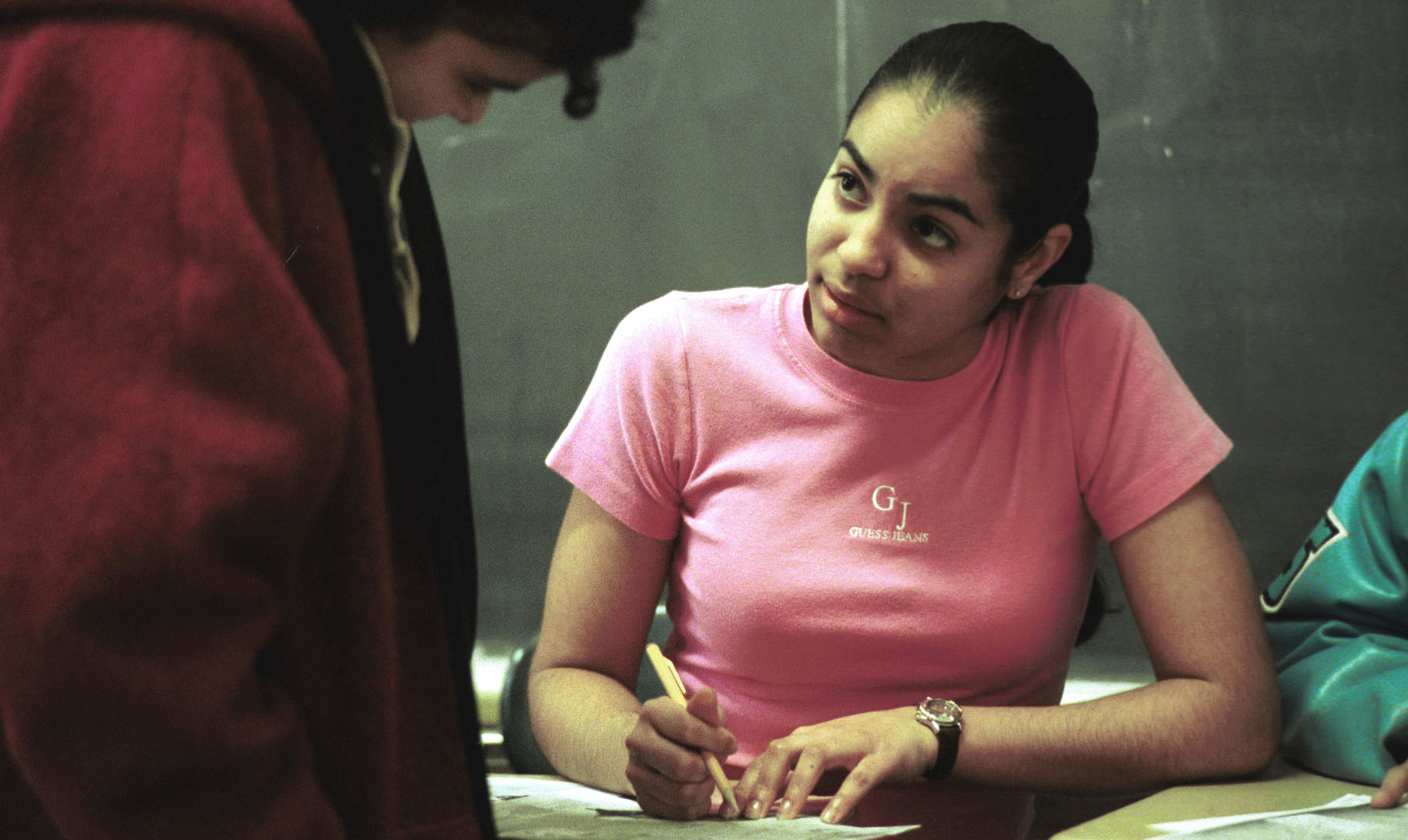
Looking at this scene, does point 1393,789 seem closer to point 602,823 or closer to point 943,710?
point 943,710

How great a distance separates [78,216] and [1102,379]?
0.99 m

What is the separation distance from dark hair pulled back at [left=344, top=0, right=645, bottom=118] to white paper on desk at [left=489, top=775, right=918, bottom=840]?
439 millimetres

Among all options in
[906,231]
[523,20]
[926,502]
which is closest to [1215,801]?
[926,502]

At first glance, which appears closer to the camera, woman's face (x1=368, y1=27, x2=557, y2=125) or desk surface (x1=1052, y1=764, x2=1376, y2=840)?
woman's face (x1=368, y1=27, x2=557, y2=125)

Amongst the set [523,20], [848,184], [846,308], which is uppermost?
[523,20]

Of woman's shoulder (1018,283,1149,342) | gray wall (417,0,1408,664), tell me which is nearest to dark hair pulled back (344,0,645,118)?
woman's shoulder (1018,283,1149,342)

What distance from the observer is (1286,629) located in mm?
1191

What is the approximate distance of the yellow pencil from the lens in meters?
0.86

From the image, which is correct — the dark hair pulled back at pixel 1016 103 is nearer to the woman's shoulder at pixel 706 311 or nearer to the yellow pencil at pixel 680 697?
the woman's shoulder at pixel 706 311

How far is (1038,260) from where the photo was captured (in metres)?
1.19

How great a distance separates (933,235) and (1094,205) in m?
0.67

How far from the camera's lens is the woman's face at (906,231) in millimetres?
1076

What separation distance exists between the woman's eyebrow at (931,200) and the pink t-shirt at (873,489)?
192mm

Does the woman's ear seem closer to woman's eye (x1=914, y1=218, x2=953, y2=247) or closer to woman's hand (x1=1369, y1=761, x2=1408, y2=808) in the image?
woman's eye (x1=914, y1=218, x2=953, y2=247)
